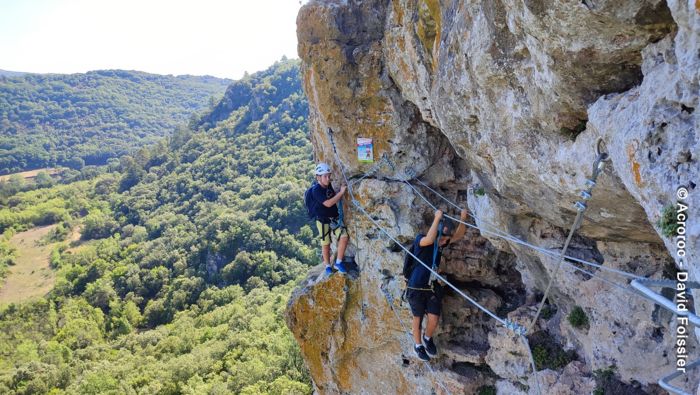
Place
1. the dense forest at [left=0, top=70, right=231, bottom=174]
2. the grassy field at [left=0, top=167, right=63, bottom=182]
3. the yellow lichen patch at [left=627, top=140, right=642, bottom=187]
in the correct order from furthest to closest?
the dense forest at [left=0, top=70, right=231, bottom=174]
the grassy field at [left=0, top=167, right=63, bottom=182]
the yellow lichen patch at [left=627, top=140, right=642, bottom=187]

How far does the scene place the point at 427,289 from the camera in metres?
6.85

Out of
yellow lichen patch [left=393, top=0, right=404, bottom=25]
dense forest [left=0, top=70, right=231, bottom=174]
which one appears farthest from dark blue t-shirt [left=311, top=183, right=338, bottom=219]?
dense forest [left=0, top=70, right=231, bottom=174]

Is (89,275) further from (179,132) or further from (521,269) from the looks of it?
(521,269)

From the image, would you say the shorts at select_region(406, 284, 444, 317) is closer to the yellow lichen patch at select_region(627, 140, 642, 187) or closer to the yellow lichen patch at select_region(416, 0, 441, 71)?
the yellow lichen patch at select_region(416, 0, 441, 71)

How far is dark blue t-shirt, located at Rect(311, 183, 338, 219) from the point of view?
7.89m

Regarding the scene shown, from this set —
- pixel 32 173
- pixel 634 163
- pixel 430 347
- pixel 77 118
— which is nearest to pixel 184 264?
pixel 430 347

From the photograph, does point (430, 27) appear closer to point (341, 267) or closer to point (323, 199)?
point (323, 199)

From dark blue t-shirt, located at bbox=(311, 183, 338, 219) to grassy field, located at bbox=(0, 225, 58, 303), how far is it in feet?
237

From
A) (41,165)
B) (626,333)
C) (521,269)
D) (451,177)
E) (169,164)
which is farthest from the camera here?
(41,165)

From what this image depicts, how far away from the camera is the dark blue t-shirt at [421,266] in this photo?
6.55 meters

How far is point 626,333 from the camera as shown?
200 inches

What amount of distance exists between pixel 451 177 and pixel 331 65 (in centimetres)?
292

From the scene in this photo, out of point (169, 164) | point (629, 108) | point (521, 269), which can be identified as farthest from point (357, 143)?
point (169, 164)

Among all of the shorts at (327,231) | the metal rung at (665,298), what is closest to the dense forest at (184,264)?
the shorts at (327,231)
